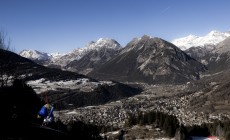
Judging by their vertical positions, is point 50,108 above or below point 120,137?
above

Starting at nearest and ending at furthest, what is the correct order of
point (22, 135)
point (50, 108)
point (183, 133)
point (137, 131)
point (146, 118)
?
point (22, 135) → point (50, 108) → point (183, 133) → point (137, 131) → point (146, 118)

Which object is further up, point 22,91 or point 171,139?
point 22,91

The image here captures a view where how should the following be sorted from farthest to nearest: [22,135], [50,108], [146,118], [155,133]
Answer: [146,118] < [155,133] < [50,108] < [22,135]

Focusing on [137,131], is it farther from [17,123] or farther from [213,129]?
[17,123]

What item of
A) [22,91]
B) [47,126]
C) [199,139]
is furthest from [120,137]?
[47,126]

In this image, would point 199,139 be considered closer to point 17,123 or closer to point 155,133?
point 155,133

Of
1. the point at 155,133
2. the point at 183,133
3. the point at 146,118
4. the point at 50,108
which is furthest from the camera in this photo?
the point at 146,118

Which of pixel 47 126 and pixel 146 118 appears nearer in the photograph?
pixel 47 126

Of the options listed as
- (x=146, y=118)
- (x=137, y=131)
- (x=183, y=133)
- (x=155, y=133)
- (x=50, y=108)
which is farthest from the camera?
(x=146, y=118)

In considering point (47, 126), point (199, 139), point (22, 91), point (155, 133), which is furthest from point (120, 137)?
point (47, 126)
